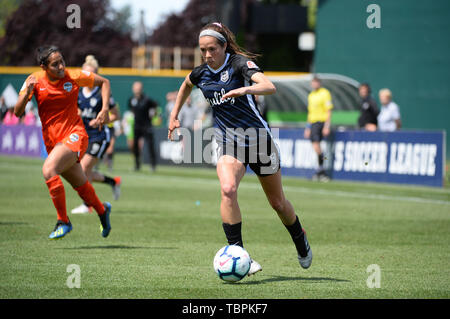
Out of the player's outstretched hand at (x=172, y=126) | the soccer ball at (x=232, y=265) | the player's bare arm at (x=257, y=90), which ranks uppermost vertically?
the player's bare arm at (x=257, y=90)

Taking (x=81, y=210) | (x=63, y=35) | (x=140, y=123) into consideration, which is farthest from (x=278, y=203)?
(x=63, y=35)

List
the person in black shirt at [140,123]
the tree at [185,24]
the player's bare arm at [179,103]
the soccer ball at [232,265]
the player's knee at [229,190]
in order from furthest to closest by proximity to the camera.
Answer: the tree at [185,24] < the person in black shirt at [140,123] < the player's bare arm at [179,103] < the player's knee at [229,190] < the soccer ball at [232,265]

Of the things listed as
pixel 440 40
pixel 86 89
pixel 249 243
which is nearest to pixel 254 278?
pixel 249 243

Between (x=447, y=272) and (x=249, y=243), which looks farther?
(x=249, y=243)

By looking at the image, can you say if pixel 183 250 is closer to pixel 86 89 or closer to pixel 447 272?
pixel 447 272

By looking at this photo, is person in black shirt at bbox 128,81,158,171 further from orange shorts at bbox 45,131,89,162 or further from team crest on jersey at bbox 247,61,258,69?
team crest on jersey at bbox 247,61,258,69

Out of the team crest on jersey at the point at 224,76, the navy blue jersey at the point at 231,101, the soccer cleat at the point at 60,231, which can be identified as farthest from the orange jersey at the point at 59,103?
the team crest on jersey at the point at 224,76

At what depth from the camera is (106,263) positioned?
27.1 feet

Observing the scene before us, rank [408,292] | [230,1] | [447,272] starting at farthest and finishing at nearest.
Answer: [230,1] → [447,272] → [408,292]

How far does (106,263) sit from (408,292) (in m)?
2.96

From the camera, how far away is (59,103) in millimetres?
9586

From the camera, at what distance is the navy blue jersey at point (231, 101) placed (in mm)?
7605

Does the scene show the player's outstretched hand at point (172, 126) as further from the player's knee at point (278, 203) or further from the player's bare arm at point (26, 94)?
the player's bare arm at point (26, 94)

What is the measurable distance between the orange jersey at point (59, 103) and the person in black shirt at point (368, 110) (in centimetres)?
1232
